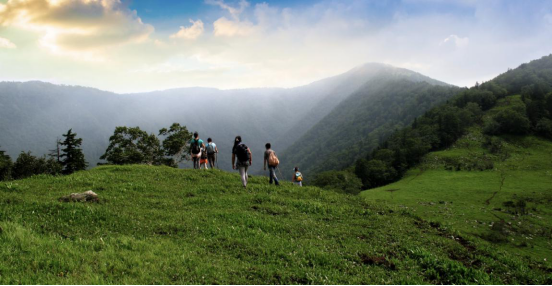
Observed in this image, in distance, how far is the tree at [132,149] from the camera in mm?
60344

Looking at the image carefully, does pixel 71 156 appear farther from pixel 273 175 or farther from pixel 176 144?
pixel 273 175

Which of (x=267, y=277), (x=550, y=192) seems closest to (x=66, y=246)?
(x=267, y=277)

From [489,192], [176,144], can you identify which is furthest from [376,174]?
[176,144]

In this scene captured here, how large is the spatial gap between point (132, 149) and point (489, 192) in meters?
78.5

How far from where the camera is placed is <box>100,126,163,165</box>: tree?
2376 inches

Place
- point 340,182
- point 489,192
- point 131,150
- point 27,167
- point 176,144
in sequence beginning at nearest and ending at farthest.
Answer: point 489,192
point 131,150
point 176,144
point 27,167
point 340,182

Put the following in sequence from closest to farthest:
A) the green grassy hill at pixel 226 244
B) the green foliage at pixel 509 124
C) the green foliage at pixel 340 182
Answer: the green grassy hill at pixel 226 244 → the green foliage at pixel 340 182 → the green foliage at pixel 509 124

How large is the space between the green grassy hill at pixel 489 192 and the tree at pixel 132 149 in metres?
50.4

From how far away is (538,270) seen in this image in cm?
1116

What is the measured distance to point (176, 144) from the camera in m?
64.9

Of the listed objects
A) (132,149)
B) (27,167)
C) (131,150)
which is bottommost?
(27,167)

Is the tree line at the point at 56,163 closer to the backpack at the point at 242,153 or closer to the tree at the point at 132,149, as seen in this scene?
the tree at the point at 132,149

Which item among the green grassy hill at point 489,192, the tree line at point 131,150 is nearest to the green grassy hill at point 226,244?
the green grassy hill at point 489,192

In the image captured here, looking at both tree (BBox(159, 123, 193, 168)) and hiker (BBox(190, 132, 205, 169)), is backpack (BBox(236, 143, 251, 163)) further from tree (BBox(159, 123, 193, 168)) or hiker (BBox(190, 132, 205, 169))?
tree (BBox(159, 123, 193, 168))
